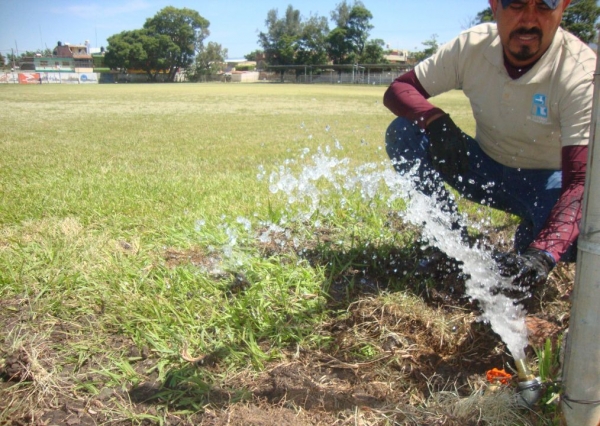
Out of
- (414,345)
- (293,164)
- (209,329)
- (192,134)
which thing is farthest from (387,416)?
(192,134)

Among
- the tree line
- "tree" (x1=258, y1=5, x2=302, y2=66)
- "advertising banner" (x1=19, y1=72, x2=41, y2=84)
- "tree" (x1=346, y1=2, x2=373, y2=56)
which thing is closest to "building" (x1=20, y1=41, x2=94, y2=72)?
the tree line

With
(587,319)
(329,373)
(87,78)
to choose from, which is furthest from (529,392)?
(87,78)

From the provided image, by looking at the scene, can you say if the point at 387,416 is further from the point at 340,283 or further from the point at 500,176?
the point at 500,176

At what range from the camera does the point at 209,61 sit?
3415 inches

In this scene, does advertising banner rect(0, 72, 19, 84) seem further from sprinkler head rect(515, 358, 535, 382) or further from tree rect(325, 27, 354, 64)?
sprinkler head rect(515, 358, 535, 382)

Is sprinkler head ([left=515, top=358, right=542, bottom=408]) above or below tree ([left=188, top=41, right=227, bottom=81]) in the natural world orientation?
below

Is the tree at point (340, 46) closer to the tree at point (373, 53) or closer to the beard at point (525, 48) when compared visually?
the tree at point (373, 53)

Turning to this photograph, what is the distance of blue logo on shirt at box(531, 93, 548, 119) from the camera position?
2123 mm

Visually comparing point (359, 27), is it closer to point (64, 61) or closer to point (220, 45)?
point (220, 45)

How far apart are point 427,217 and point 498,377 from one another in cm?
106

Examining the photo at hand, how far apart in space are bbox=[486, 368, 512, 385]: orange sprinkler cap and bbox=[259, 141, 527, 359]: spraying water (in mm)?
65

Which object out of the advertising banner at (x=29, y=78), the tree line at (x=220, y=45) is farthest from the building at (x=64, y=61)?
the advertising banner at (x=29, y=78)

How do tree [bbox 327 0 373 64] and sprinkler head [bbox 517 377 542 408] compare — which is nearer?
sprinkler head [bbox 517 377 542 408]

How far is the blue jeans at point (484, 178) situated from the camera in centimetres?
235
